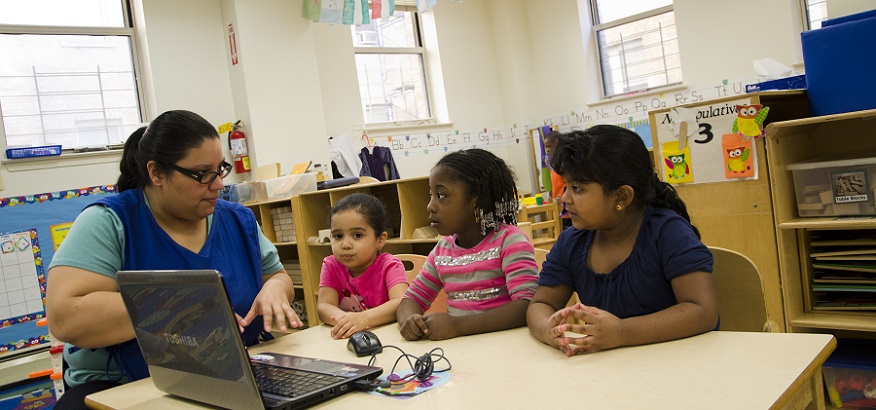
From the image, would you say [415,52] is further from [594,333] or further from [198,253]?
[594,333]

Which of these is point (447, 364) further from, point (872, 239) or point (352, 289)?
point (872, 239)

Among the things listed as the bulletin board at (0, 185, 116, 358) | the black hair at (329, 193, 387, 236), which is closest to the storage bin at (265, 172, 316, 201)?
the bulletin board at (0, 185, 116, 358)

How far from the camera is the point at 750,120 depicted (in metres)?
2.56

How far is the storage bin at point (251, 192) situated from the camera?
4.64 meters

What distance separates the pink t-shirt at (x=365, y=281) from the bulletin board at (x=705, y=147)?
130 centimetres

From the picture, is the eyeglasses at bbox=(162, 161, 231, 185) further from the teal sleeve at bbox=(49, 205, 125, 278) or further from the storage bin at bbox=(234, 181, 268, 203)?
the storage bin at bbox=(234, 181, 268, 203)

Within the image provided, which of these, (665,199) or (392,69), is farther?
(392,69)

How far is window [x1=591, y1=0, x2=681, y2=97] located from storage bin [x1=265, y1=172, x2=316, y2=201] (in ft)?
13.2

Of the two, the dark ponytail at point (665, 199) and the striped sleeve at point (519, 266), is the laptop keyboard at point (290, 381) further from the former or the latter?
the dark ponytail at point (665, 199)

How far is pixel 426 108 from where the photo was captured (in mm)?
7605

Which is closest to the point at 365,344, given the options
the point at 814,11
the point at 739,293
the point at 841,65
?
the point at 739,293

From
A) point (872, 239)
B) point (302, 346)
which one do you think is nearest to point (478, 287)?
point (302, 346)

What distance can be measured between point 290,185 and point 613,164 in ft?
10.7

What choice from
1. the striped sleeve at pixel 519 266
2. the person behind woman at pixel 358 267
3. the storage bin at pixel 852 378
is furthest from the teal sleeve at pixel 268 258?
the storage bin at pixel 852 378
